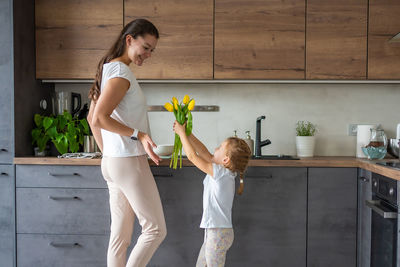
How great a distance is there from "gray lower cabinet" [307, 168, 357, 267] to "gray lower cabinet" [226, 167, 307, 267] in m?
0.06

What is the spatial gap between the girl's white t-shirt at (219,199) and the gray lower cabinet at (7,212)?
1273 mm

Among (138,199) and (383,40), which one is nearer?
(138,199)

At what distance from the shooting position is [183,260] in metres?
2.24

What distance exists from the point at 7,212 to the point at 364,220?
218 centimetres

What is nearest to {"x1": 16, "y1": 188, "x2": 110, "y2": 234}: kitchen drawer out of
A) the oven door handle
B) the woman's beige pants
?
the woman's beige pants

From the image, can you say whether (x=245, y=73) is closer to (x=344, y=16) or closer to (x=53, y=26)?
(x=344, y=16)

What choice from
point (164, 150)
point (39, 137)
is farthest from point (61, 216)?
point (164, 150)

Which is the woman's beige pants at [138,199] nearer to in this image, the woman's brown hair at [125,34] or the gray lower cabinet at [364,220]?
the woman's brown hair at [125,34]

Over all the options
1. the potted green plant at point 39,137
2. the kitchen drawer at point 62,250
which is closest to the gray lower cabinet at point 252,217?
the kitchen drawer at point 62,250

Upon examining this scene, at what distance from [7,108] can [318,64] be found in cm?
204

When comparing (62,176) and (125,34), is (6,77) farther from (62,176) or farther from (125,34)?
(125,34)

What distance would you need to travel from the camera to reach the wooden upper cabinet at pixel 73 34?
247 cm

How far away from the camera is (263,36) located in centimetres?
243

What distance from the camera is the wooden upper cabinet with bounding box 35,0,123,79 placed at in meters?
2.47
